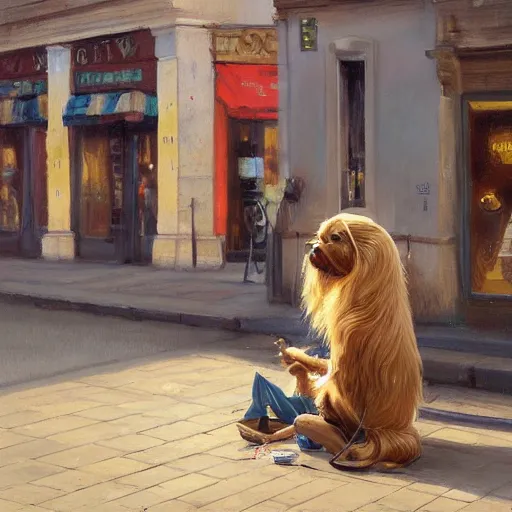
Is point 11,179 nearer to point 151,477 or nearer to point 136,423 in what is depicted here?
point 136,423

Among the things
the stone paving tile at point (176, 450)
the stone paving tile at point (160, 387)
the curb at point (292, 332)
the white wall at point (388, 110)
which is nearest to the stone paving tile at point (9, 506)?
the stone paving tile at point (176, 450)

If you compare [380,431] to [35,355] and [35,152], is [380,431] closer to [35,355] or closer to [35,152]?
[35,355]

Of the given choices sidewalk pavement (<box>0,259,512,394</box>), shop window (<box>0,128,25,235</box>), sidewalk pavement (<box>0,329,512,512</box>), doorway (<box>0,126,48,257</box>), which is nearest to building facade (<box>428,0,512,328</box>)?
sidewalk pavement (<box>0,259,512,394</box>)

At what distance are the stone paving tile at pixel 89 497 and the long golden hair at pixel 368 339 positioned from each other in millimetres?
1285

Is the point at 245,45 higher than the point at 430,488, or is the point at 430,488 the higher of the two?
the point at 245,45

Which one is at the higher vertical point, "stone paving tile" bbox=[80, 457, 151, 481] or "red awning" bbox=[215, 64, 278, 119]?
"red awning" bbox=[215, 64, 278, 119]

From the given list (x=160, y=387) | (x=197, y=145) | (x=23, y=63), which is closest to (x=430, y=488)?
(x=160, y=387)

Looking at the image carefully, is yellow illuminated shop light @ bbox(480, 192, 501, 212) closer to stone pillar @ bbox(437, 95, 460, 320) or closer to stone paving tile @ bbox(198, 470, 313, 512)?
stone pillar @ bbox(437, 95, 460, 320)

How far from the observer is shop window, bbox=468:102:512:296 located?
11.6 meters

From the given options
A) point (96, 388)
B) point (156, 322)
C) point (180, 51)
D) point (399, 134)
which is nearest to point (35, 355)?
point (96, 388)

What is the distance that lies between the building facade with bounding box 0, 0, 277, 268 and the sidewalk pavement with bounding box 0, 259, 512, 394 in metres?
0.79

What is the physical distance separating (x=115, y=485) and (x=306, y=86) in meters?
7.89

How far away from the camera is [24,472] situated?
6.33m

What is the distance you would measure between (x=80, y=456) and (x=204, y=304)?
23.5 feet
